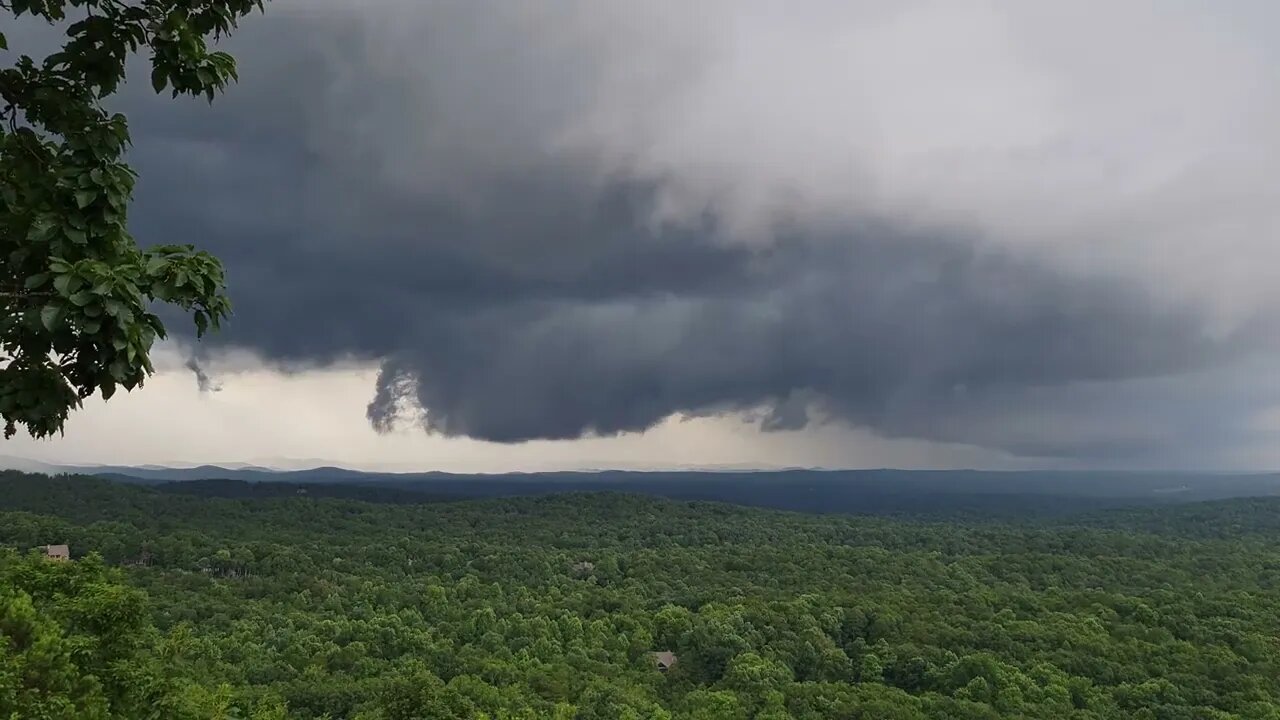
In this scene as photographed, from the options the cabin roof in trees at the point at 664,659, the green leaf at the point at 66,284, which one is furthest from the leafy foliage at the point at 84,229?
the cabin roof in trees at the point at 664,659

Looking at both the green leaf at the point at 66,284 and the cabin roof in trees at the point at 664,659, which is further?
the cabin roof in trees at the point at 664,659

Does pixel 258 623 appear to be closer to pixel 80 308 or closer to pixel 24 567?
pixel 24 567

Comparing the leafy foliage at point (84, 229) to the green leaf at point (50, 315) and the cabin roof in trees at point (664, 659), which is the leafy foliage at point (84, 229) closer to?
the green leaf at point (50, 315)

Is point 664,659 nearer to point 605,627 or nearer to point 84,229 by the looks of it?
point 605,627

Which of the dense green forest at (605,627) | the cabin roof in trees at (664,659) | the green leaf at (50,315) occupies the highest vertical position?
the green leaf at (50,315)

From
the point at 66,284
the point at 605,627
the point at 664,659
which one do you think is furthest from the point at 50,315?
the point at 605,627

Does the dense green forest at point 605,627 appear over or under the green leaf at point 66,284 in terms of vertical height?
under

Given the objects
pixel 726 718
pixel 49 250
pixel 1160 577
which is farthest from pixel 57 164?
pixel 1160 577

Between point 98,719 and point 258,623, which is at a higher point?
point 98,719
